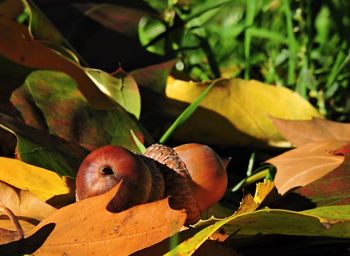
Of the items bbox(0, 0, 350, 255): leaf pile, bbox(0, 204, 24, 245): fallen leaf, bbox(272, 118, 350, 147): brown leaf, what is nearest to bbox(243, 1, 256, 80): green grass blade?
bbox(0, 0, 350, 255): leaf pile

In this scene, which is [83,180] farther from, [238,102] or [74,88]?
[238,102]

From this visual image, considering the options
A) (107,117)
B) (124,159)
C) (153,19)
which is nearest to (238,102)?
(107,117)

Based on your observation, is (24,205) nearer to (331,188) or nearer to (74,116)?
(74,116)

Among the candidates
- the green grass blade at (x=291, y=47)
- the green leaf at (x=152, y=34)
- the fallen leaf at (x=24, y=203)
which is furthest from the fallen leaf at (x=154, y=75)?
the fallen leaf at (x=24, y=203)

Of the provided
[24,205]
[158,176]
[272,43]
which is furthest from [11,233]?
[272,43]

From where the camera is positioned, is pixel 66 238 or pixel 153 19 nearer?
pixel 66 238
